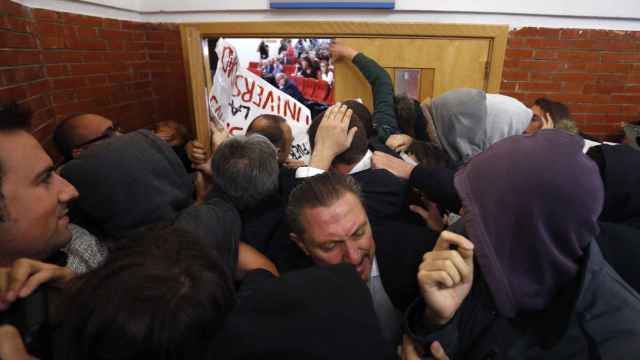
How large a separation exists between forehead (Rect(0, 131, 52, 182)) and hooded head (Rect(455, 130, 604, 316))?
123 centimetres

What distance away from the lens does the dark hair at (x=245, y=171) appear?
1489 millimetres

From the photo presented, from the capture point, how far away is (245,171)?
149 cm

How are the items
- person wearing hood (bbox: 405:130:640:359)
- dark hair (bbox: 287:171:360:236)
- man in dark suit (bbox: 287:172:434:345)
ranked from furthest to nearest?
1. dark hair (bbox: 287:171:360:236)
2. man in dark suit (bbox: 287:172:434:345)
3. person wearing hood (bbox: 405:130:640:359)

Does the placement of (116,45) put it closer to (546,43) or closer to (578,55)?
(546,43)

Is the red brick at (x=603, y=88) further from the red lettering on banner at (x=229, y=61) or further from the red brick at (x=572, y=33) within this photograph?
the red lettering on banner at (x=229, y=61)

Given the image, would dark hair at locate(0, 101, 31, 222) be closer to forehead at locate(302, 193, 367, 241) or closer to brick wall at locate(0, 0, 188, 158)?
brick wall at locate(0, 0, 188, 158)

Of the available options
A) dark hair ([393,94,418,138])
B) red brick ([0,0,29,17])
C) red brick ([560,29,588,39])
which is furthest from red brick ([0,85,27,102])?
red brick ([560,29,588,39])

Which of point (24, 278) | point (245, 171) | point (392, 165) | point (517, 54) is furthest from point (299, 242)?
point (517, 54)

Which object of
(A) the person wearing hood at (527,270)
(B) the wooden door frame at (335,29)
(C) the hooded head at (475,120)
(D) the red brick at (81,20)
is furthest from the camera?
(B) the wooden door frame at (335,29)

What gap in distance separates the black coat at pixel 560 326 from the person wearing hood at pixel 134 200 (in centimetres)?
66

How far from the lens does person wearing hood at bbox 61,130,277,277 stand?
47.4 inches

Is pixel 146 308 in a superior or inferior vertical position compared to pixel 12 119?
inferior

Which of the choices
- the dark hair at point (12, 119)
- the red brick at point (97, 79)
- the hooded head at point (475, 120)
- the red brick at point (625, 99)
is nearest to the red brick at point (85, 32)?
the red brick at point (97, 79)

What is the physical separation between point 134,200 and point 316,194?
626 millimetres
